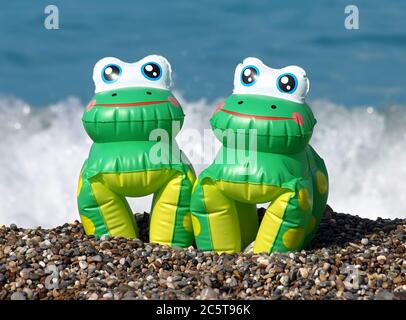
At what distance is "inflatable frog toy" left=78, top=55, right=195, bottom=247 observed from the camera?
562 centimetres

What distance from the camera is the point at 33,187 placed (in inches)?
353

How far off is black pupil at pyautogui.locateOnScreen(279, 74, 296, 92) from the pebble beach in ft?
3.17

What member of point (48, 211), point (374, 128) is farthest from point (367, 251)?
point (374, 128)

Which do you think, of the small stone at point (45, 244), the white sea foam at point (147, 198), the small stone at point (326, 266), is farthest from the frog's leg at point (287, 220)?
the white sea foam at point (147, 198)

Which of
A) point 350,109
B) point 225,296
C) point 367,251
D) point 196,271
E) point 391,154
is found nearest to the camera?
point 225,296

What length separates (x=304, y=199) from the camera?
18.0 ft

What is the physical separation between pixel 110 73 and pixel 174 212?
941mm

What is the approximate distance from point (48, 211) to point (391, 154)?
3.56 metres

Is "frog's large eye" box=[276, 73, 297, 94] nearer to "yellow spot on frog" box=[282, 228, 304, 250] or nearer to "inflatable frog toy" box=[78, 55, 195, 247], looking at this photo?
"inflatable frog toy" box=[78, 55, 195, 247]

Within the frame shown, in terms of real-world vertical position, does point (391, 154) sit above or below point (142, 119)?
below

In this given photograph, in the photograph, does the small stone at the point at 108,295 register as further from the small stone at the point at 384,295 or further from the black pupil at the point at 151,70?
the black pupil at the point at 151,70

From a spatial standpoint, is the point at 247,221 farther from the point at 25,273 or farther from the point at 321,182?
the point at 25,273

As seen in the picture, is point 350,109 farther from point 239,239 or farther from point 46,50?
point 239,239

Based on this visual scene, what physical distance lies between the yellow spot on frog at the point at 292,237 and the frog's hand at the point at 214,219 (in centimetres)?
31
